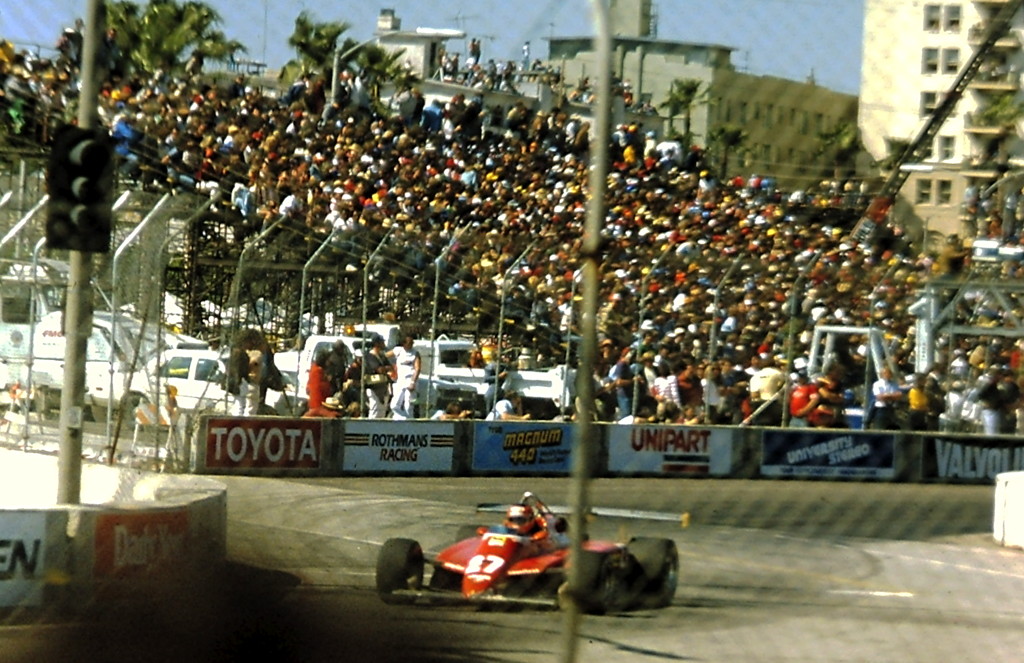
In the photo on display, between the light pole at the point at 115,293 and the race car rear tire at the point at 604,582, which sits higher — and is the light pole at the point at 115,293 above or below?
above

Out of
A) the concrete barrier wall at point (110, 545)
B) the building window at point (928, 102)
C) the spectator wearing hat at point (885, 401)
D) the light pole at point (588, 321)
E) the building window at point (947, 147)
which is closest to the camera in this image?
the light pole at point (588, 321)

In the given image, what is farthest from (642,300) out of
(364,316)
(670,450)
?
(670,450)

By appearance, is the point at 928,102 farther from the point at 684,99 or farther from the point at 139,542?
the point at 139,542

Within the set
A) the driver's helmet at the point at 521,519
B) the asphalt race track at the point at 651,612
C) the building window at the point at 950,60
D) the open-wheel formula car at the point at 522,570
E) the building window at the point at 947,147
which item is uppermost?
the building window at the point at 950,60

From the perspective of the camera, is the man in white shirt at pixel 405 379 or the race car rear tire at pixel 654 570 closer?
the race car rear tire at pixel 654 570

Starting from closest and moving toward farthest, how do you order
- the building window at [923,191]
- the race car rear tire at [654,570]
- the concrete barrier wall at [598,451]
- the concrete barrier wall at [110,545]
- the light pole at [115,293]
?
1. the building window at [923,191]
2. the concrete barrier wall at [110,545]
3. the race car rear tire at [654,570]
4. the light pole at [115,293]
5. the concrete barrier wall at [598,451]

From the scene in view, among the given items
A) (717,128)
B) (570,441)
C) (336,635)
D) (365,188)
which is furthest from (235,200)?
(717,128)

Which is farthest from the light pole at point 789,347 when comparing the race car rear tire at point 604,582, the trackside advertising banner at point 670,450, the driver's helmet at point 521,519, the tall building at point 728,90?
the tall building at point 728,90

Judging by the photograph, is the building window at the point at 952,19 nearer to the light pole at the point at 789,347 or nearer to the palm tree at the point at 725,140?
the palm tree at the point at 725,140
